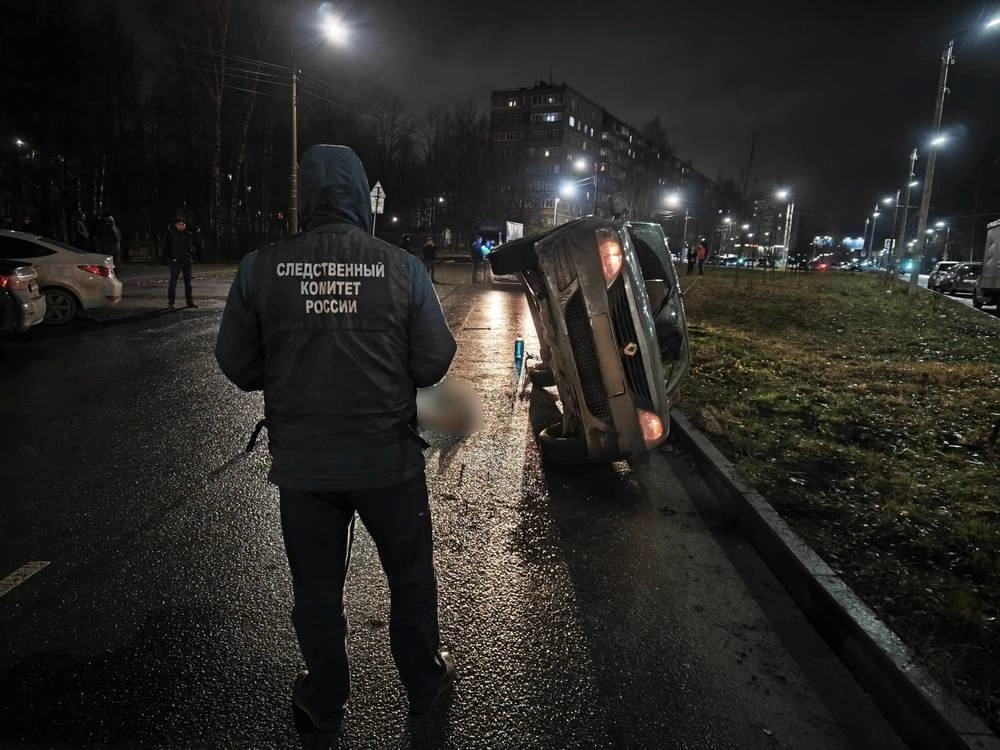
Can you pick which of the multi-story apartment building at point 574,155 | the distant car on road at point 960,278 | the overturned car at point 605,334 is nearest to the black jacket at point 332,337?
the overturned car at point 605,334

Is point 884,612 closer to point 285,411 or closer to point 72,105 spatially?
point 285,411

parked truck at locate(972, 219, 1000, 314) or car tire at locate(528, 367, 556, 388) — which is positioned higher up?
parked truck at locate(972, 219, 1000, 314)

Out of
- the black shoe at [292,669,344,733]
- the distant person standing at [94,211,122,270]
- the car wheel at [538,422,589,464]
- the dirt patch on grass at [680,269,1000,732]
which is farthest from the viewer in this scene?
the distant person standing at [94,211,122,270]

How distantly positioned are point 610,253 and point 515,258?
975mm

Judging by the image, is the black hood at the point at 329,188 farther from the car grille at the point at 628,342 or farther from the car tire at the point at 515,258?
the car tire at the point at 515,258

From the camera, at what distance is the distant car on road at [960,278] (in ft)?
110

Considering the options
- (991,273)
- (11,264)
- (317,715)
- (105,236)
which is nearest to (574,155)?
(991,273)

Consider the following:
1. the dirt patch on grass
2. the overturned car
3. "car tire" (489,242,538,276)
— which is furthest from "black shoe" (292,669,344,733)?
"car tire" (489,242,538,276)

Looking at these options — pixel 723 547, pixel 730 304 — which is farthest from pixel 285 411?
pixel 730 304

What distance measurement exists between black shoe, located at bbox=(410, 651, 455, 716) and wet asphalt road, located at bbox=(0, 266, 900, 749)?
56mm

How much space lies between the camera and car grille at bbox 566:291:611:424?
4.50 metres

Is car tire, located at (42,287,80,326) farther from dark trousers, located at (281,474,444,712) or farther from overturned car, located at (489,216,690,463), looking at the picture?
dark trousers, located at (281,474,444,712)

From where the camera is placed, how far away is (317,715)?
237 centimetres

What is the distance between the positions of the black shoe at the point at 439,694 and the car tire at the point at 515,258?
10.1 ft
